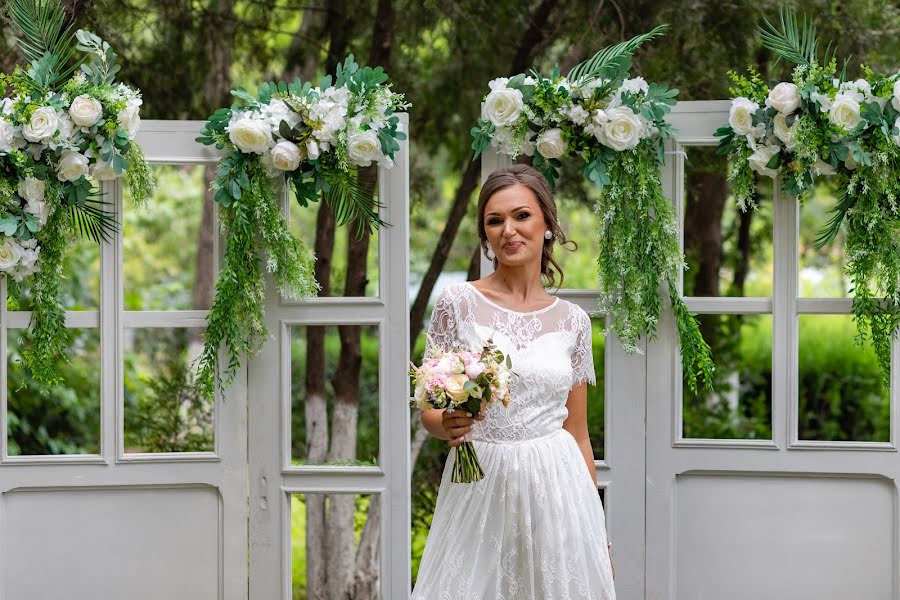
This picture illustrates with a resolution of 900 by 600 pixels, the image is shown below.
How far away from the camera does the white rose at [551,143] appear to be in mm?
3156

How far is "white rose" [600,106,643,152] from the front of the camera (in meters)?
3.07

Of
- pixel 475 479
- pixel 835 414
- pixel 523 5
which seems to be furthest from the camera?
pixel 835 414

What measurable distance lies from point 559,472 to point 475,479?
0.30m

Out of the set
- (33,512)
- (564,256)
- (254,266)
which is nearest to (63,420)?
(33,512)

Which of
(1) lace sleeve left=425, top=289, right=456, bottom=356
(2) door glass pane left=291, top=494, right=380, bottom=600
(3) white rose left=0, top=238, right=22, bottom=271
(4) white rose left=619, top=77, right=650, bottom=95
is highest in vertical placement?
(4) white rose left=619, top=77, right=650, bottom=95

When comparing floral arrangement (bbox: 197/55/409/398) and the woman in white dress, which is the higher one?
floral arrangement (bbox: 197/55/409/398)

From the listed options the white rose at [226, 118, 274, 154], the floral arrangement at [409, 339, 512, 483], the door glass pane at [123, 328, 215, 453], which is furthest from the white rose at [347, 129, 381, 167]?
the door glass pane at [123, 328, 215, 453]

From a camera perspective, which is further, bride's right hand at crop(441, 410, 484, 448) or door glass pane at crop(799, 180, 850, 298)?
door glass pane at crop(799, 180, 850, 298)

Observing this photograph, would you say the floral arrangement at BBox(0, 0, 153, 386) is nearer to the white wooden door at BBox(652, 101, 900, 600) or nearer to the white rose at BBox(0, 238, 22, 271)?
the white rose at BBox(0, 238, 22, 271)

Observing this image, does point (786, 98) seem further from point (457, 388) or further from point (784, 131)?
point (457, 388)

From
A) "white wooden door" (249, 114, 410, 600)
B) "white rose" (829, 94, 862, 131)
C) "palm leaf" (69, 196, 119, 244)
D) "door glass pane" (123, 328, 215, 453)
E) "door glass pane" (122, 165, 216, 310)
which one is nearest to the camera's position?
"white rose" (829, 94, 862, 131)

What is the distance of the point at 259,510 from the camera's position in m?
3.33

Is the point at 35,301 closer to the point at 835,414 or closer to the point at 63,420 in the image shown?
the point at 63,420

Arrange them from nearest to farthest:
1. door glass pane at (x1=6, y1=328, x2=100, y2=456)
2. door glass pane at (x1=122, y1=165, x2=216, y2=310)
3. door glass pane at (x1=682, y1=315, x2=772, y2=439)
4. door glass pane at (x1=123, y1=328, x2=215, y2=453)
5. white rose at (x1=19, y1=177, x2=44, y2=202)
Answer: white rose at (x1=19, y1=177, x2=44, y2=202)
door glass pane at (x1=123, y1=328, x2=215, y2=453)
door glass pane at (x1=682, y1=315, x2=772, y2=439)
door glass pane at (x1=6, y1=328, x2=100, y2=456)
door glass pane at (x1=122, y1=165, x2=216, y2=310)
